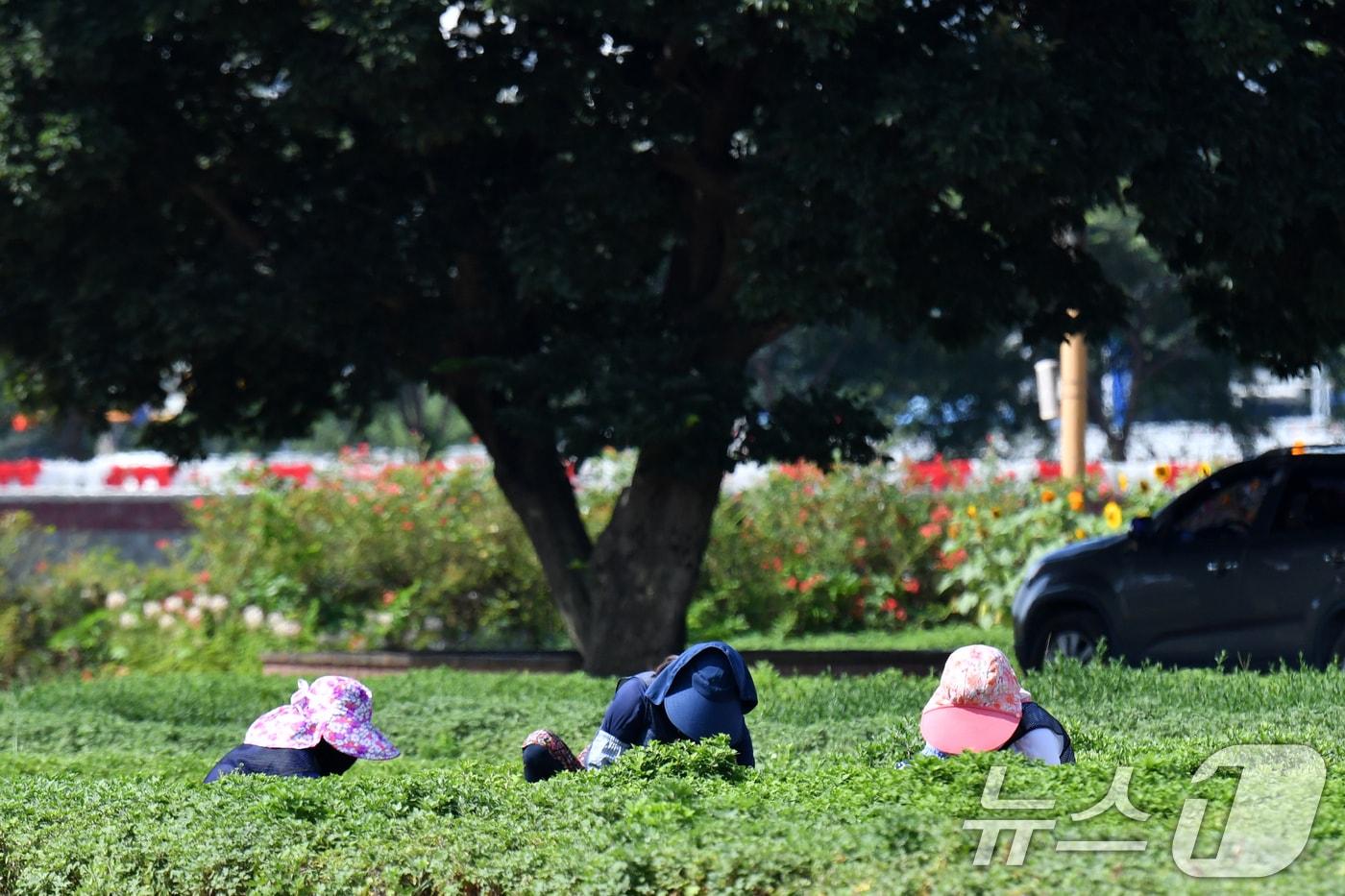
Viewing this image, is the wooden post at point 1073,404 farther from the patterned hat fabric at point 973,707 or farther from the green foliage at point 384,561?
the patterned hat fabric at point 973,707

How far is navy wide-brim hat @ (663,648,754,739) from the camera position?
545 centimetres

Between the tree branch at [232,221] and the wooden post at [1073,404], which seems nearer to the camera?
the tree branch at [232,221]

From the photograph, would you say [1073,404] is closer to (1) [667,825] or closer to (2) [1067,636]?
(2) [1067,636]

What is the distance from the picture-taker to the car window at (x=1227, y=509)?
976 cm

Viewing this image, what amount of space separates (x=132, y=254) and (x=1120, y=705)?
6.73 meters

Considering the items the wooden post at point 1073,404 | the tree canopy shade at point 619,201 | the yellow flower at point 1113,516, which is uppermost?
the tree canopy shade at point 619,201

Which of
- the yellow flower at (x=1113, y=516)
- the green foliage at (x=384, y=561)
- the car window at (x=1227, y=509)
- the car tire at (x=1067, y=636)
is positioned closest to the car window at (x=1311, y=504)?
the car window at (x=1227, y=509)

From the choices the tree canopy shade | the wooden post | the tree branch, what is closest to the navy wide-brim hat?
the tree canopy shade

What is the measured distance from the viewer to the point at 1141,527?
1017 centimetres

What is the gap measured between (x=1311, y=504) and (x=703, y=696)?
5275 millimetres

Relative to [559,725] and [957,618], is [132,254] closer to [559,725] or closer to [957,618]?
[559,725]

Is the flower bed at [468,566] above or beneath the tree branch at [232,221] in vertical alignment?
beneath

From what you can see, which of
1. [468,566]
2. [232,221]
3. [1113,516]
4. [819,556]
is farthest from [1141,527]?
[468,566]

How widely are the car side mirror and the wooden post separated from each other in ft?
14.1
